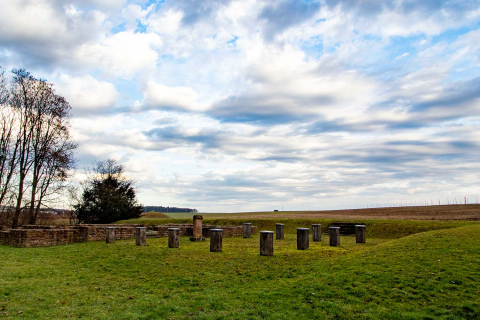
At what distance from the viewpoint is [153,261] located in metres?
12.2

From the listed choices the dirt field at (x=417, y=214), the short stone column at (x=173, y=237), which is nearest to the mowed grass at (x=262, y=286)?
the short stone column at (x=173, y=237)

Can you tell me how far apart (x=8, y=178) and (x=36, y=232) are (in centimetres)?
1156

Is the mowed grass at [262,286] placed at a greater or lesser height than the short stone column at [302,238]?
lesser

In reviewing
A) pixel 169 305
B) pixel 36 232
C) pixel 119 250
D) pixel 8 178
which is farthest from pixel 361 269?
pixel 8 178

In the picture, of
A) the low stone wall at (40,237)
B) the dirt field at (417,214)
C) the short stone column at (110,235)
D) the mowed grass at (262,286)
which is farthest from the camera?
the dirt field at (417,214)

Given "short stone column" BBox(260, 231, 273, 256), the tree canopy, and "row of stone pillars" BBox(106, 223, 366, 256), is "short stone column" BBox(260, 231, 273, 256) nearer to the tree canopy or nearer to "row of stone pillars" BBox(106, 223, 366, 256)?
"row of stone pillars" BBox(106, 223, 366, 256)

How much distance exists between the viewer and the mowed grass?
719cm

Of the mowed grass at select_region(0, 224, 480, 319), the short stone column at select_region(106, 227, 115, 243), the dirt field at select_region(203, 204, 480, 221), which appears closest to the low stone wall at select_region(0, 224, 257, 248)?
the short stone column at select_region(106, 227, 115, 243)

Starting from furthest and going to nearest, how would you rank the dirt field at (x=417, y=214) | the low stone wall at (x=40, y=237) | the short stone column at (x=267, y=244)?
1. the dirt field at (x=417, y=214)
2. the low stone wall at (x=40, y=237)
3. the short stone column at (x=267, y=244)

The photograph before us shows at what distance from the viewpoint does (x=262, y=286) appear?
8.83 meters

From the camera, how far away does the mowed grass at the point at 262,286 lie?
23.6ft

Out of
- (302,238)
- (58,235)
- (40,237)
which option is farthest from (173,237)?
(40,237)

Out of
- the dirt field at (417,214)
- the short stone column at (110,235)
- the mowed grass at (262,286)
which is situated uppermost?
the dirt field at (417,214)

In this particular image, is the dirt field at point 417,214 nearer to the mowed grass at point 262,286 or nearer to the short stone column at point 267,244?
the mowed grass at point 262,286
